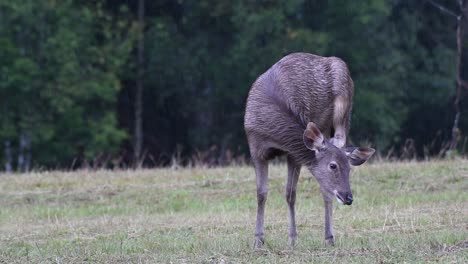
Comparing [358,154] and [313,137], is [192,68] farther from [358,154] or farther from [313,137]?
[358,154]

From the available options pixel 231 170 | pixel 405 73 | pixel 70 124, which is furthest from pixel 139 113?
pixel 231 170

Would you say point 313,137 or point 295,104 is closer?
point 313,137

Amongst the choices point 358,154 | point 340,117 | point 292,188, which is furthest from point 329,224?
point 340,117

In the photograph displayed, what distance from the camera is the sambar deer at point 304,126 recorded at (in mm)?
12047

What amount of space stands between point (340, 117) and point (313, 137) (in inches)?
25.9

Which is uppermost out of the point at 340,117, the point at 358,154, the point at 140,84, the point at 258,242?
the point at 340,117

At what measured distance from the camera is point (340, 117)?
12594mm

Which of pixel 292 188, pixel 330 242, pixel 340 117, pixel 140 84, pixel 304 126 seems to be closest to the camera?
pixel 330 242

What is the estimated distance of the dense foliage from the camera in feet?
127

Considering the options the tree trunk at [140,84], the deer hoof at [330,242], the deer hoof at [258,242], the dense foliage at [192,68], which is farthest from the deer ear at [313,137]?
the tree trunk at [140,84]

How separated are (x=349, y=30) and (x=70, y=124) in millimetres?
10448

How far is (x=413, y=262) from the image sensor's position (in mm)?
10484

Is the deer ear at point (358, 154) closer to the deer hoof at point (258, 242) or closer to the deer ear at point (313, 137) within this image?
the deer ear at point (313, 137)

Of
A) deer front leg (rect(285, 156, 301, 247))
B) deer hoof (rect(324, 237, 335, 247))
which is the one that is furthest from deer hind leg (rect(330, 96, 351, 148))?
deer hoof (rect(324, 237, 335, 247))
